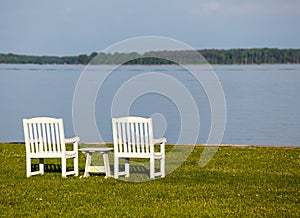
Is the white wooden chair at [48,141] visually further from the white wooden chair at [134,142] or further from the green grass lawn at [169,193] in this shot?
the white wooden chair at [134,142]

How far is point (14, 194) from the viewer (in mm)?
11602

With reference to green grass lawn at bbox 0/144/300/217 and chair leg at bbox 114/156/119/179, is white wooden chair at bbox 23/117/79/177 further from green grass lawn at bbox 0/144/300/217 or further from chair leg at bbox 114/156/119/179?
chair leg at bbox 114/156/119/179

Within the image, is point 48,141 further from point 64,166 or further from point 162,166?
point 162,166

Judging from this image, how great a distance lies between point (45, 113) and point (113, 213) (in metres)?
31.1

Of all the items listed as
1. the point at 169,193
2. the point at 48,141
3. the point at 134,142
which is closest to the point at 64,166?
the point at 48,141

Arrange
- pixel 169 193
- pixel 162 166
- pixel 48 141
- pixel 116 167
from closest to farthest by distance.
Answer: pixel 169 193 < pixel 116 167 < pixel 48 141 < pixel 162 166

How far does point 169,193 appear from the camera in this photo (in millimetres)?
11703

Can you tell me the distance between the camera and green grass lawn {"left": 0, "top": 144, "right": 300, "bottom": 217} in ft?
34.0

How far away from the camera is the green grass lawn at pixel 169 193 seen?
10.4 m

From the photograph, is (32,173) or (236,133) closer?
(32,173)

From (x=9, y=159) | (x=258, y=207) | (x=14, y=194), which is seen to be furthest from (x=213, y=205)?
(x=9, y=159)

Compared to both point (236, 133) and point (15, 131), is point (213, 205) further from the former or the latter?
point (15, 131)

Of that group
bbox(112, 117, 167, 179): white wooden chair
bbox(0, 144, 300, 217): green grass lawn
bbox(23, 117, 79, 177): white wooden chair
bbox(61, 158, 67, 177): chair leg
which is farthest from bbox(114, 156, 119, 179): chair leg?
bbox(61, 158, 67, 177): chair leg

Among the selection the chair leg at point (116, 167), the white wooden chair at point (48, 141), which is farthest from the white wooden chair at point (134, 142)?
the white wooden chair at point (48, 141)
